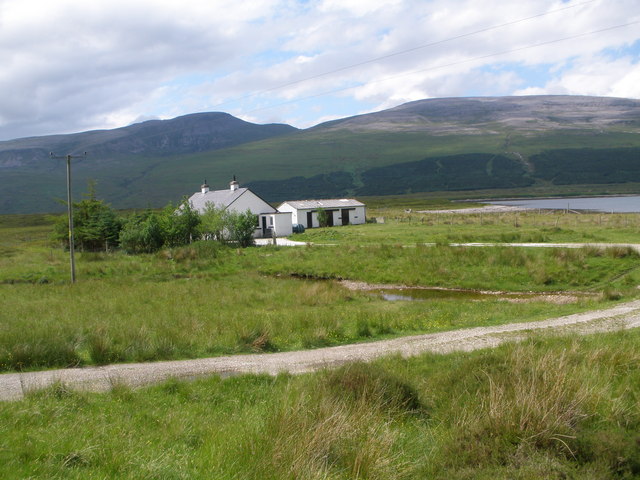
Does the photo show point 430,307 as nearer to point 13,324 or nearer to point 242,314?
point 242,314

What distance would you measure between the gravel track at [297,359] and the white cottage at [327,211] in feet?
156

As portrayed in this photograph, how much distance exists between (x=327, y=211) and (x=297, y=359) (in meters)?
52.5

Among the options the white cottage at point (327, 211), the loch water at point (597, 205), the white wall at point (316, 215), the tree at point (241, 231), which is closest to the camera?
the tree at point (241, 231)

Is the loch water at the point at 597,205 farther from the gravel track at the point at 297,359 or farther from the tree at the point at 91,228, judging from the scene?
the gravel track at the point at 297,359

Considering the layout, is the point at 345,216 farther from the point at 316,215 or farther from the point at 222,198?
the point at 222,198

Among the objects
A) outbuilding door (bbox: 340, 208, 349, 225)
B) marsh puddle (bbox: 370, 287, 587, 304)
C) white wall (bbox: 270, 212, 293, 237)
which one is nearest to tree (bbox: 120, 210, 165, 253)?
white wall (bbox: 270, 212, 293, 237)

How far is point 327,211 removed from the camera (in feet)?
210

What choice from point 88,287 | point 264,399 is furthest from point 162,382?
point 88,287

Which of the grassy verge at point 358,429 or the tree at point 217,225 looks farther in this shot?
the tree at point 217,225

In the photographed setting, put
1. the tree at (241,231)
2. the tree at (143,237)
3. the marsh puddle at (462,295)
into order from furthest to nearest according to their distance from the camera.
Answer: the tree at (241,231), the tree at (143,237), the marsh puddle at (462,295)

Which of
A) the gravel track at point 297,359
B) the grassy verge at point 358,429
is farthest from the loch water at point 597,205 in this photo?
the grassy verge at point 358,429

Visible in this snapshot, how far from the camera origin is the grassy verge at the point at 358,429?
18.8 feet

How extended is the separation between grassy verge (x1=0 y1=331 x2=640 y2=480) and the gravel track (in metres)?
1.38

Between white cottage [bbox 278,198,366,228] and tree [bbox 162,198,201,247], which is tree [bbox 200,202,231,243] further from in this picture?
white cottage [bbox 278,198,366,228]
